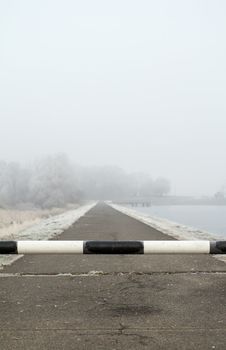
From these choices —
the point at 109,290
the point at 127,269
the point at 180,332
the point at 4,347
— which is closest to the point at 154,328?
the point at 180,332

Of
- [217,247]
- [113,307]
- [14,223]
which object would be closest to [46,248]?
[113,307]

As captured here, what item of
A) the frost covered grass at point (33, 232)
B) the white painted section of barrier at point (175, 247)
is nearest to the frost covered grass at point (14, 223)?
the frost covered grass at point (33, 232)

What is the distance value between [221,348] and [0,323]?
2263mm

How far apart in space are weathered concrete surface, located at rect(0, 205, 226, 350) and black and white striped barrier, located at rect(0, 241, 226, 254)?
24.7 inches

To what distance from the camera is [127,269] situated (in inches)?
343

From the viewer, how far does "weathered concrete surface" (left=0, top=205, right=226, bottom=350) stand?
4141mm

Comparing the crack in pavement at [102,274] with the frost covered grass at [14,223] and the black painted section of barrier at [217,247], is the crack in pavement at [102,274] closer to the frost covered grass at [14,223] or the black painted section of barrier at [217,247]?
the black painted section of barrier at [217,247]

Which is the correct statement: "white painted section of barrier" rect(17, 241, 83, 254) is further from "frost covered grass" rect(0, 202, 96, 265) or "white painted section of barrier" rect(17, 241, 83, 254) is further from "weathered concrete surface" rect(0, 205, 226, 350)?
"frost covered grass" rect(0, 202, 96, 265)

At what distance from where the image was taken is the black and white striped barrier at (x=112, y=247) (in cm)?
569

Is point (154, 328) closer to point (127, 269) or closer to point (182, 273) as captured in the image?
point (182, 273)

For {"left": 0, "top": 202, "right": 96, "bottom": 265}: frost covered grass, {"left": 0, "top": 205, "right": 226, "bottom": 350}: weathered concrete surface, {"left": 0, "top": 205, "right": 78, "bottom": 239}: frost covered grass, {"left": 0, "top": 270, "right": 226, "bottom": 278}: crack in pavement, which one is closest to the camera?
{"left": 0, "top": 205, "right": 226, "bottom": 350}: weathered concrete surface

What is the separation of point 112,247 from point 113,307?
759 mm

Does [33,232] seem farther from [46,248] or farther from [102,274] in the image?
[46,248]

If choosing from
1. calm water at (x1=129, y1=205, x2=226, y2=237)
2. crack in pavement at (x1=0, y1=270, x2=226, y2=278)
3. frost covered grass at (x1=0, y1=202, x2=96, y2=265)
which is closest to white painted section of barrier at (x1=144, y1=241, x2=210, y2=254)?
crack in pavement at (x1=0, y1=270, x2=226, y2=278)
